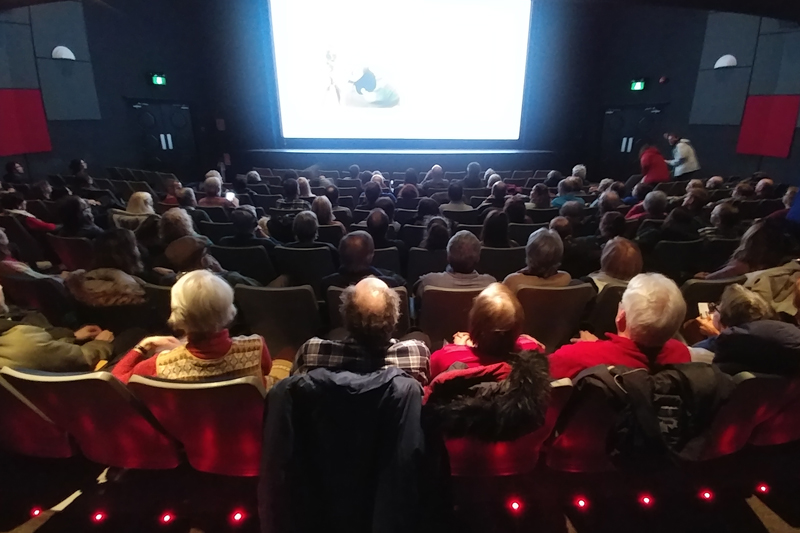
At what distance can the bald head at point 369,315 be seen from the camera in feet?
6.15

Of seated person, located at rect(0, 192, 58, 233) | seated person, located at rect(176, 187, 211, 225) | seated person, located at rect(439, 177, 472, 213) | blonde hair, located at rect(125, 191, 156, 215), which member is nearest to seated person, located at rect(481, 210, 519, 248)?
seated person, located at rect(439, 177, 472, 213)

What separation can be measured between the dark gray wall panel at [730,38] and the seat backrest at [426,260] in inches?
354

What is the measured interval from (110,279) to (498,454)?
2.48 m

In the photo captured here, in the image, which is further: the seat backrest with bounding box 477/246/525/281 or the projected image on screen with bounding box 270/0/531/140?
the projected image on screen with bounding box 270/0/531/140

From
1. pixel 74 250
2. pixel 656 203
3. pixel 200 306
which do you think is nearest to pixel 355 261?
pixel 200 306

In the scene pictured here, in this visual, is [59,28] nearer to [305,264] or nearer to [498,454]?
[305,264]

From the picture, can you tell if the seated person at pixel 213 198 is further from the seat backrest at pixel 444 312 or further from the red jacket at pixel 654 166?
the red jacket at pixel 654 166

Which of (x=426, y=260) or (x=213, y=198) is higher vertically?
(x=213, y=198)

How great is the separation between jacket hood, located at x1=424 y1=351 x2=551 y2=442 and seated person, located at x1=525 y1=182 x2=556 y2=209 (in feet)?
15.3

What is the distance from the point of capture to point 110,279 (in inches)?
119

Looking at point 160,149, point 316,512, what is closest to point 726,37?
point 316,512

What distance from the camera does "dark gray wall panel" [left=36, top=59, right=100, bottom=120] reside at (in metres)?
9.70

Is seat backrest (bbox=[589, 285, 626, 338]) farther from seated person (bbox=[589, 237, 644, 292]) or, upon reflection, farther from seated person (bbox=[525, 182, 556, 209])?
seated person (bbox=[525, 182, 556, 209])

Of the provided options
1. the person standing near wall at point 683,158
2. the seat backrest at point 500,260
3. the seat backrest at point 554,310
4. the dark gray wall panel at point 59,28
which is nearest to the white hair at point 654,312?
the seat backrest at point 554,310
